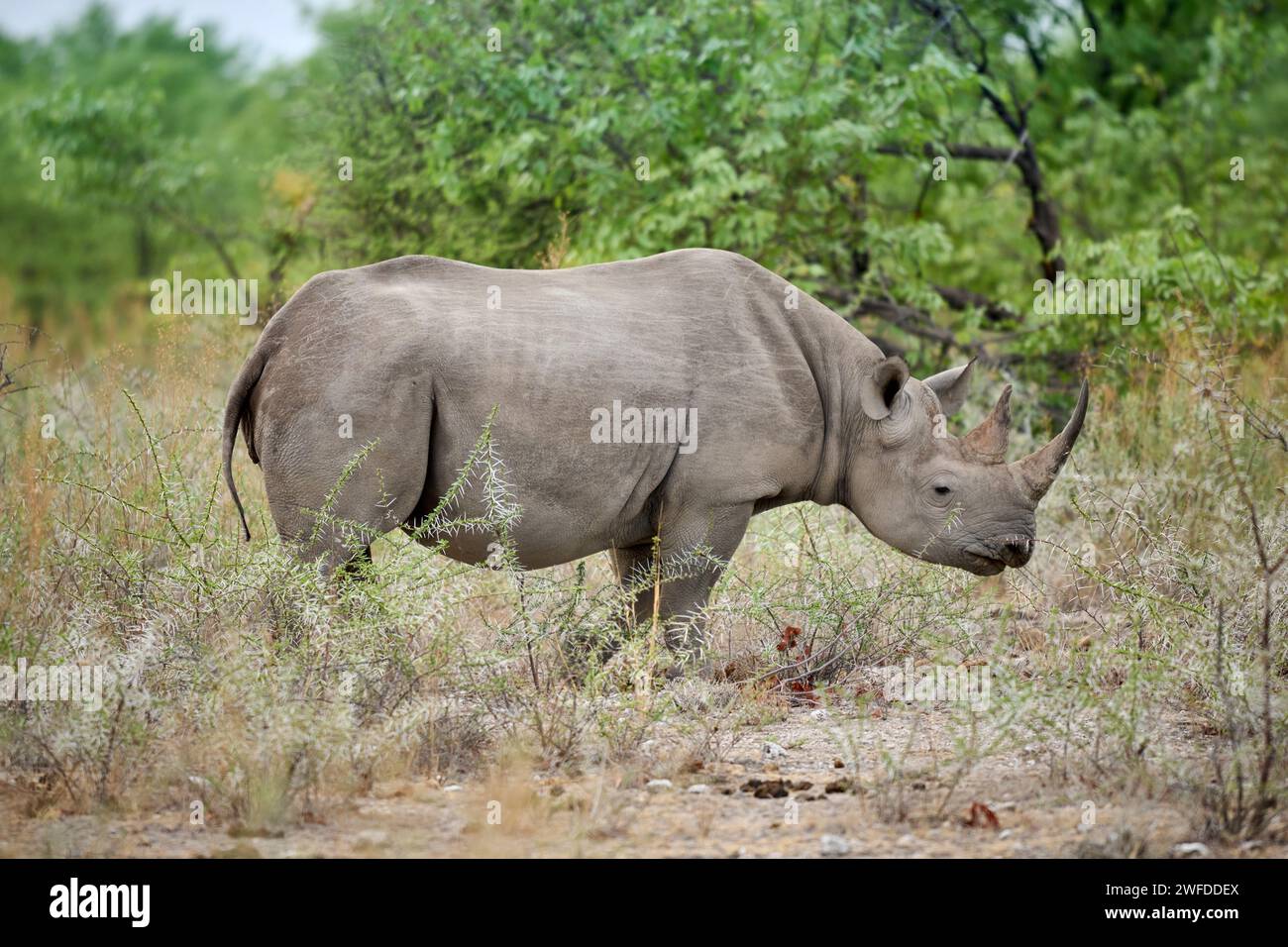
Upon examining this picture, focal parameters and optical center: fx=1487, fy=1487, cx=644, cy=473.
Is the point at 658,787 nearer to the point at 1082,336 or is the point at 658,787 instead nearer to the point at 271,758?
the point at 271,758

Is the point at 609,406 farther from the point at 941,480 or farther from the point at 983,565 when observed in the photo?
the point at 983,565

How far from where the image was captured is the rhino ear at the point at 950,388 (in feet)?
24.0

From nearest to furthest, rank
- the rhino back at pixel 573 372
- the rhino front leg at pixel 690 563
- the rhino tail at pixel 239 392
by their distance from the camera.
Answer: the rhino back at pixel 573 372, the rhino tail at pixel 239 392, the rhino front leg at pixel 690 563

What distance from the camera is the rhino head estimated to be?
6797mm

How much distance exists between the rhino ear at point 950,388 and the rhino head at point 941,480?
1.12 feet

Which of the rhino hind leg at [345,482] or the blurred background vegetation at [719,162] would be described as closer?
the rhino hind leg at [345,482]

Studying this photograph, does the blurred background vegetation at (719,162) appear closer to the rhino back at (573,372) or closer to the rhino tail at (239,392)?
the rhino back at (573,372)

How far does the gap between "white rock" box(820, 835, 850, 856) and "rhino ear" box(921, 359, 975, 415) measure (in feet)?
9.88

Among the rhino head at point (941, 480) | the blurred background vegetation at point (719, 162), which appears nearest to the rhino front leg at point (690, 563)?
the rhino head at point (941, 480)

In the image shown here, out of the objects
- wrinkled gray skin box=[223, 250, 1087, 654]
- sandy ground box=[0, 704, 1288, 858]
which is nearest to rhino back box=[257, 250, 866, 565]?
wrinkled gray skin box=[223, 250, 1087, 654]

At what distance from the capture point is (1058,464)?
6.80m

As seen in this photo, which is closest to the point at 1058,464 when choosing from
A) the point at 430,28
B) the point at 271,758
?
the point at 271,758

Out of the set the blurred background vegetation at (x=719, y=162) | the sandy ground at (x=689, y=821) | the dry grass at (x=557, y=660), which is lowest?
the sandy ground at (x=689, y=821)

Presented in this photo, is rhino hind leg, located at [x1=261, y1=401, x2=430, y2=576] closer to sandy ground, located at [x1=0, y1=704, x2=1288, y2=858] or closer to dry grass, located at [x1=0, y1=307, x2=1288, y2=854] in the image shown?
dry grass, located at [x1=0, y1=307, x2=1288, y2=854]
